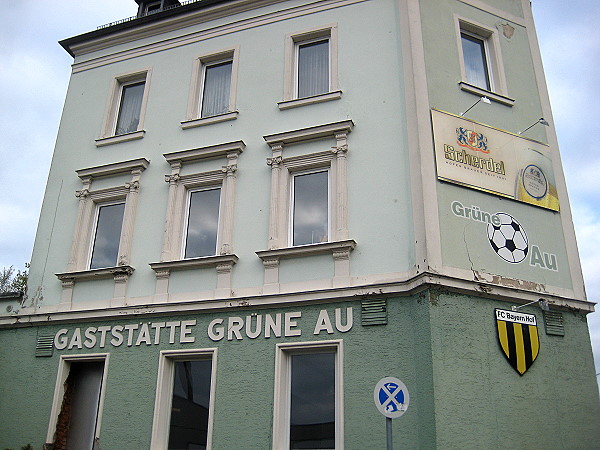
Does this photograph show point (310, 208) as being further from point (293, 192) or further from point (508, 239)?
point (508, 239)

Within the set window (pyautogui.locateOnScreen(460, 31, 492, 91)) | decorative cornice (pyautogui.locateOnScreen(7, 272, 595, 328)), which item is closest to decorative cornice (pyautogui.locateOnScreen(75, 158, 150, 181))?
decorative cornice (pyautogui.locateOnScreen(7, 272, 595, 328))

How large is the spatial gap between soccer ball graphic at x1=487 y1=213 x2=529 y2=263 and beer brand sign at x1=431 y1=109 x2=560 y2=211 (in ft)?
1.70

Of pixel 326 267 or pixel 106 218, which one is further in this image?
pixel 106 218

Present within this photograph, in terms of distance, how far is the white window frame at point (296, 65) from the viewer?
11930 millimetres

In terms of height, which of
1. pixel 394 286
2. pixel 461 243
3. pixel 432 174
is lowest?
pixel 394 286

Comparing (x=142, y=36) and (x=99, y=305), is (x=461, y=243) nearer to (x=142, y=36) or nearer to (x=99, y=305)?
(x=99, y=305)

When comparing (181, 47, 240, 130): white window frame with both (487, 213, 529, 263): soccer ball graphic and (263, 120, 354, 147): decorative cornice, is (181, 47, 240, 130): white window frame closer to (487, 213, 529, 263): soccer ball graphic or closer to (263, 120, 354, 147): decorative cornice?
(263, 120, 354, 147): decorative cornice

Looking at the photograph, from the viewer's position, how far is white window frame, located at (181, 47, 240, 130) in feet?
42.0

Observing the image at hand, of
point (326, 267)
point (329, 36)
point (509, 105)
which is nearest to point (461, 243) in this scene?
point (326, 267)

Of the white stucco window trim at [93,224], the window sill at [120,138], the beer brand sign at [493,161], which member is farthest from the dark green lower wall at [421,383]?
the window sill at [120,138]

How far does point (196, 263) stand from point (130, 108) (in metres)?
5.10

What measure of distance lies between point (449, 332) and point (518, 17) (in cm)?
763

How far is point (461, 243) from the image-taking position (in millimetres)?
9961

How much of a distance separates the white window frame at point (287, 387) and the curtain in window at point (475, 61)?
605 cm
